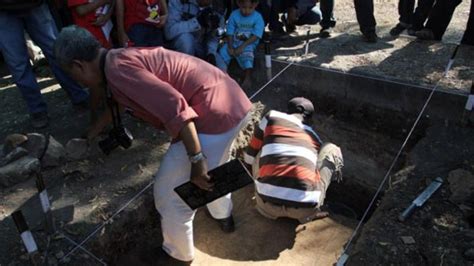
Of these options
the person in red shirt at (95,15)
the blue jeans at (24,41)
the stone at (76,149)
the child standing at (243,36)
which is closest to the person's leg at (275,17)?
the child standing at (243,36)

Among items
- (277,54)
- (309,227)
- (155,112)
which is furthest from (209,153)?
(277,54)

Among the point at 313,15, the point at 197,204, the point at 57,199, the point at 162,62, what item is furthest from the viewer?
the point at 313,15

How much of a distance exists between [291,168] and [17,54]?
2.75 metres

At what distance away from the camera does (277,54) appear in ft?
17.5

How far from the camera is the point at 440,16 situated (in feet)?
17.3

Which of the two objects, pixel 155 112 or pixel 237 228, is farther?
pixel 237 228

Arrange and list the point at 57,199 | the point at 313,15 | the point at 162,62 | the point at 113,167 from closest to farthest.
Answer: the point at 162,62 < the point at 57,199 < the point at 113,167 < the point at 313,15

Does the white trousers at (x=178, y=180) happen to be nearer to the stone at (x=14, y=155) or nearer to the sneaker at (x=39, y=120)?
the stone at (x=14, y=155)

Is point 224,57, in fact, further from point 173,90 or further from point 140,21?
point 173,90

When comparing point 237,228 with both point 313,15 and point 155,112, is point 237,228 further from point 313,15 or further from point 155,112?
point 313,15

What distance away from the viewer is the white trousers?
8.38ft

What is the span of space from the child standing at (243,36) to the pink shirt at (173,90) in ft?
7.74

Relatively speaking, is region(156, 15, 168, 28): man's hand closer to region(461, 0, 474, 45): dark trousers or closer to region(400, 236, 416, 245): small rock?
region(400, 236, 416, 245): small rock

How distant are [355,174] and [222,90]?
106 inches
